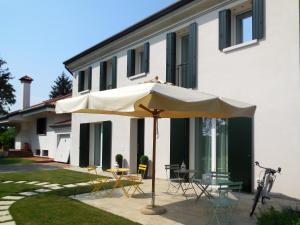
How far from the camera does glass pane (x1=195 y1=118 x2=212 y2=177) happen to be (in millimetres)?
11648

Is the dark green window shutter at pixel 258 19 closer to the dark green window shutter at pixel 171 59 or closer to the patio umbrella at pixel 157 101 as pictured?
the patio umbrella at pixel 157 101

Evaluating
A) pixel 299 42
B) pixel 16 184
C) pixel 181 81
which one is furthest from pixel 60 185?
pixel 299 42

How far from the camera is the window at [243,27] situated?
1089 cm

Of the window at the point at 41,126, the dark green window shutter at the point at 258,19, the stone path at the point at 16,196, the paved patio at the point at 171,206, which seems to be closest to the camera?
the paved patio at the point at 171,206

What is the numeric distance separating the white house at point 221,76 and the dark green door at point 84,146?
2290mm

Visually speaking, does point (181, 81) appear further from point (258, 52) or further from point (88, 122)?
point (88, 122)

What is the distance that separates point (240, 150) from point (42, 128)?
21.3m

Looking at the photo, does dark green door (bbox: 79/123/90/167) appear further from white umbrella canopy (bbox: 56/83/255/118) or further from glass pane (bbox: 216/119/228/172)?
white umbrella canopy (bbox: 56/83/255/118)

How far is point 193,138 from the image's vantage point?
40.1ft

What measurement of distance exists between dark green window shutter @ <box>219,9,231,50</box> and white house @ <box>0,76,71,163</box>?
45.2 ft

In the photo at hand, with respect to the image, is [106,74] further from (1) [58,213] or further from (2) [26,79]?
(2) [26,79]

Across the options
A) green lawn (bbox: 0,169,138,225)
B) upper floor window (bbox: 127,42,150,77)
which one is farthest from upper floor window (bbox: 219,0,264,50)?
green lawn (bbox: 0,169,138,225)

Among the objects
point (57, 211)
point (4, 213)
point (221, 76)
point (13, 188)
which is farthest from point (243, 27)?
point (13, 188)

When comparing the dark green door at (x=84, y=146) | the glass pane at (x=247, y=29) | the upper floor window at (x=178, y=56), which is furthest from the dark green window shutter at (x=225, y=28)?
the dark green door at (x=84, y=146)
